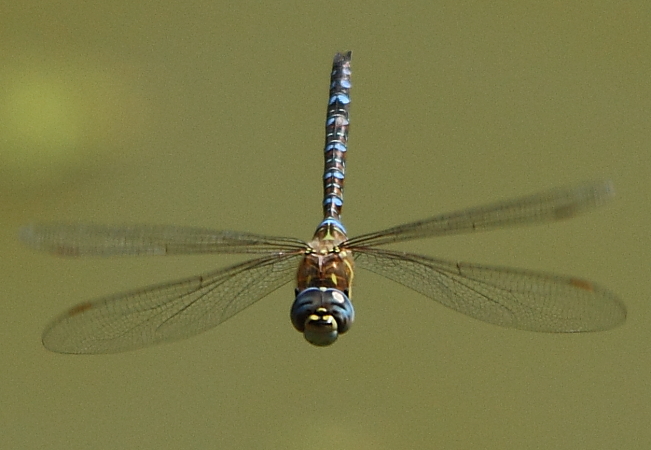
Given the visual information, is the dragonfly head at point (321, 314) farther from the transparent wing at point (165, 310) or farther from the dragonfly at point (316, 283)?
the transparent wing at point (165, 310)

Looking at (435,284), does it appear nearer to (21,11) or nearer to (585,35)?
(585,35)

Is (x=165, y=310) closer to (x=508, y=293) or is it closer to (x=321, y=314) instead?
(x=321, y=314)

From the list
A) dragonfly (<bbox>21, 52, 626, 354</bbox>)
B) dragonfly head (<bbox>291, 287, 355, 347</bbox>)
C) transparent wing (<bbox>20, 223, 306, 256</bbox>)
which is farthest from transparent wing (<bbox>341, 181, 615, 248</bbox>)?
transparent wing (<bbox>20, 223, 306, 256</bbox>)

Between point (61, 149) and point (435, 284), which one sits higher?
point (61, 149)

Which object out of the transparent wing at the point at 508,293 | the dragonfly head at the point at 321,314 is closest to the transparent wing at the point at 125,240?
the dragonfly head at the point at 321,314

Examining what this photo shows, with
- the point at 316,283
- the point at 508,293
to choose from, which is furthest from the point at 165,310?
the point at 508,293

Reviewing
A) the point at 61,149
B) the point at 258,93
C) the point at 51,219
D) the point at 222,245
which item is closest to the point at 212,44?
the point at 258,93

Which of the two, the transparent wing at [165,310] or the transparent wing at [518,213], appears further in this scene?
the transparent wing at [165,310]
